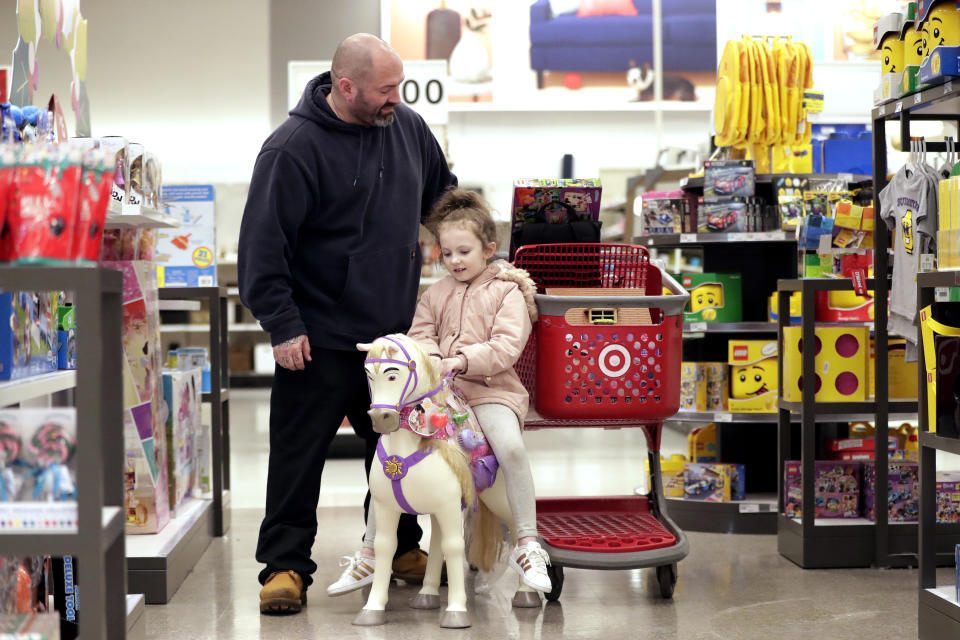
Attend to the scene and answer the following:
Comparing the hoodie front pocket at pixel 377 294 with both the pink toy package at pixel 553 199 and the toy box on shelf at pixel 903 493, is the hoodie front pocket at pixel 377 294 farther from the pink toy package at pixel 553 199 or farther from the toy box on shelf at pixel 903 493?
the toy box on shelf at pixel 903 493

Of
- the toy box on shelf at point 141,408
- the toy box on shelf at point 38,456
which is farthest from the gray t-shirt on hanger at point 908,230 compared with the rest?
the toy box on shelf at point 38,456

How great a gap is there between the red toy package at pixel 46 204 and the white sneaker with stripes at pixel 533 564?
1810 mm

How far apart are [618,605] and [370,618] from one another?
2.66ft

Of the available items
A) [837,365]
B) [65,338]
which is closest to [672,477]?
[837,365]

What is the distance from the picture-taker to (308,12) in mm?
10695

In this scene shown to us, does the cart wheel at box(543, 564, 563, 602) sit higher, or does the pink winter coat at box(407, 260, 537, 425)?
the pink winter coat at box(407, 260, 537, 425)

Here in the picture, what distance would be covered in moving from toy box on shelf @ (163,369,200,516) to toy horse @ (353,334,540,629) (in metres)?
1.13

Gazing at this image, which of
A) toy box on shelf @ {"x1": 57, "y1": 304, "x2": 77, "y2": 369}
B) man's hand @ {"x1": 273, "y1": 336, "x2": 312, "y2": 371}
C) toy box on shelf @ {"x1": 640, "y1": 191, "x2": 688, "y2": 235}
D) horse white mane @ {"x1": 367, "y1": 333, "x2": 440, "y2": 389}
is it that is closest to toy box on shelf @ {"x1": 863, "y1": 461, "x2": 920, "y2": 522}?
toy box on shelf @ {"x1": 640, "y1": 191, "x2": 688, "y2": 235}

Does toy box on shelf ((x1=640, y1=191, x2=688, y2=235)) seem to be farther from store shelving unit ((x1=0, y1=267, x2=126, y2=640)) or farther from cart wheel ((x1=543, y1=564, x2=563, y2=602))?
store shelving unit ((x1=0, y1=267, x2=126, y2=640))

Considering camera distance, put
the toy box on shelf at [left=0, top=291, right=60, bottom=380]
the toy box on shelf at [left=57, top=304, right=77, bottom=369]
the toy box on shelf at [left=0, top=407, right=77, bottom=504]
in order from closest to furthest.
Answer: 1. the toy box on shelf at [left=0, top=407, right=77, bottom=504]
2. the toy box on shelf at [left=0, top=291, right=60, bottom=380]
3. the toy box on shelf at [left=57, top=304, right=77, bottom=369]

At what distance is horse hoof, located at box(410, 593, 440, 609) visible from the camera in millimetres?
3338

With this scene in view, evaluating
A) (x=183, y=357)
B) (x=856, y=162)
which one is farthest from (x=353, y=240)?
(x=856, y=162)

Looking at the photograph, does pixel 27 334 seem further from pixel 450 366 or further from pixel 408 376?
pixel 450 366

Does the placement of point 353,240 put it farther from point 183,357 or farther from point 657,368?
point 183,357
